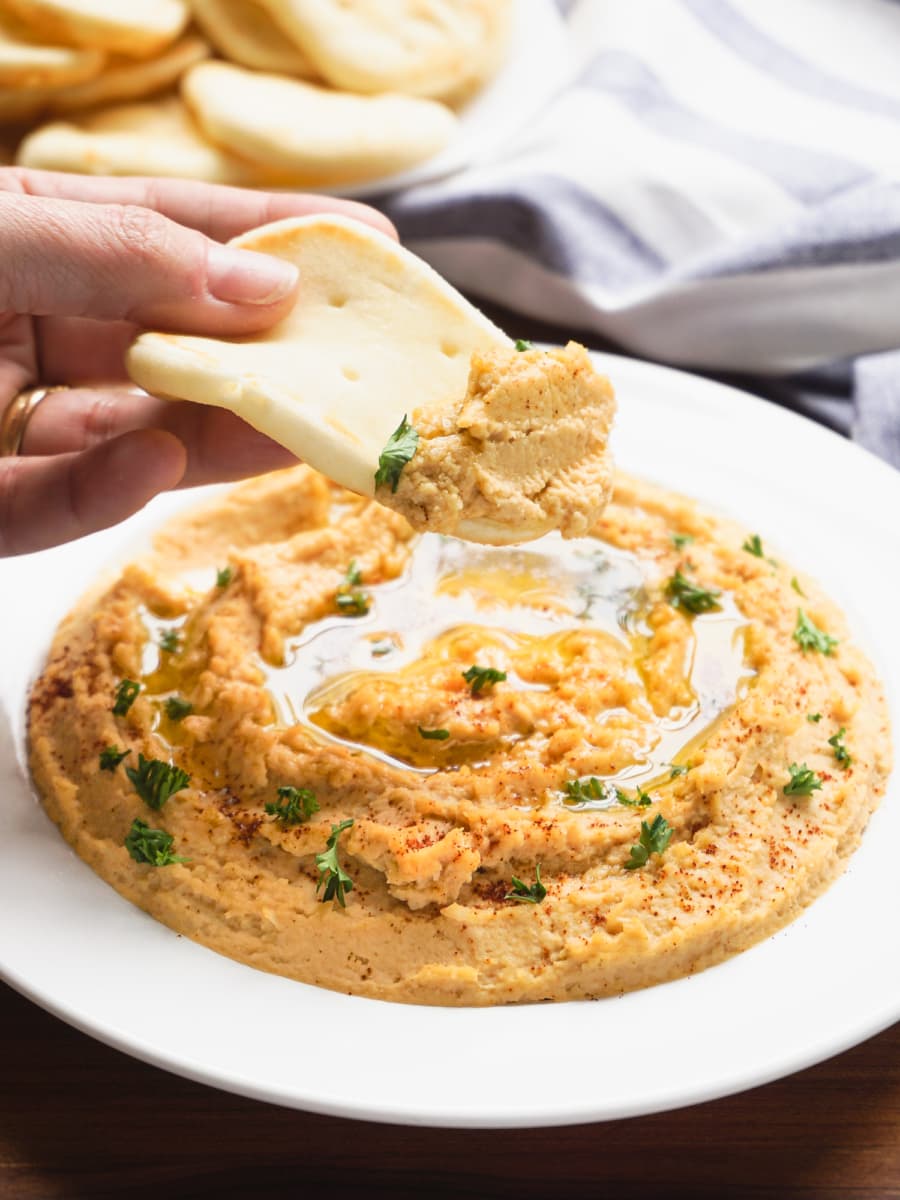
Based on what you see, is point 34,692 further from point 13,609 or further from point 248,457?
point 248,457

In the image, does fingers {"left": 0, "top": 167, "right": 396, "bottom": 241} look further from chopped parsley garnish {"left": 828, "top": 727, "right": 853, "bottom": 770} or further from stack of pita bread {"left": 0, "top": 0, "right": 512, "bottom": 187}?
chopped parsley garnish {"left": 828, "top": 727, "right": 853, "bottom": 770}

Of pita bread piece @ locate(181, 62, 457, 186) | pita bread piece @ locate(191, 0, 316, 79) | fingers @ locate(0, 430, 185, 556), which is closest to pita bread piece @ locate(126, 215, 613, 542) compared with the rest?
fingers @ locate(0, 430, 185, 556)

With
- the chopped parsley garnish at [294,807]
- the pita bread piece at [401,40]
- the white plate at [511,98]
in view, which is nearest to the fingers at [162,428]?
the chopped parsley garnish at [294,807]

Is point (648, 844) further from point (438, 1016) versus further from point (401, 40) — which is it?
point (401, 40)

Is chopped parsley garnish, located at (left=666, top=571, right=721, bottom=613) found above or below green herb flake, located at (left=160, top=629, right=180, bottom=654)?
above

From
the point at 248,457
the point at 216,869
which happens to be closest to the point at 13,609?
the point at 248,457

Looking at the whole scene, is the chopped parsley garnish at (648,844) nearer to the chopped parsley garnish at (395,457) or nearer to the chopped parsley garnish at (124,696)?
the chopped parsley garnish at (395,457)
